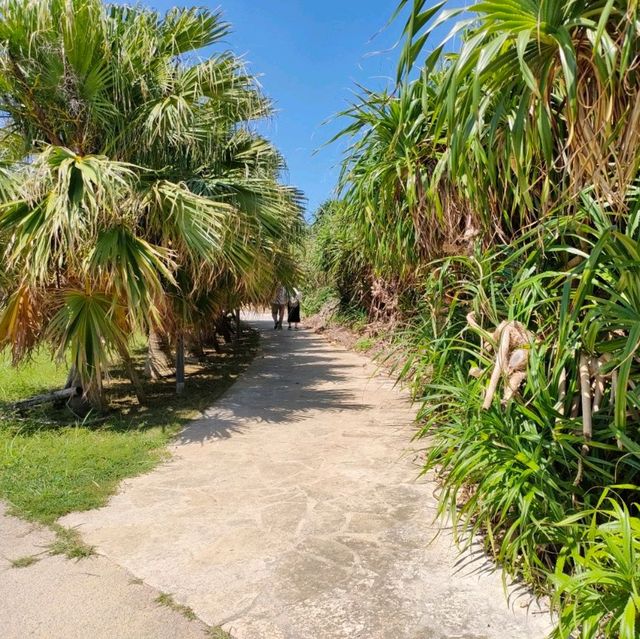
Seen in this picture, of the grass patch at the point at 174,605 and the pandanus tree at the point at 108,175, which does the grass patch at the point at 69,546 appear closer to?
the grass patch at the point at 174,605

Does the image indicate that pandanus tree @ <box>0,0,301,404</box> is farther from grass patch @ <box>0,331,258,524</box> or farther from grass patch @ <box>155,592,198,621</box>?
grass patch @ <box>155,592,198,621</box>

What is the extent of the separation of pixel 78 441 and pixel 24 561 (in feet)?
8.04

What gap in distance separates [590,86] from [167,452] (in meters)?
4.62

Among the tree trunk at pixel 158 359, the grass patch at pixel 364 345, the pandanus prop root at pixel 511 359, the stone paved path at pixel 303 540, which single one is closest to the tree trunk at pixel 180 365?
the tree trunk at pixel 158 359

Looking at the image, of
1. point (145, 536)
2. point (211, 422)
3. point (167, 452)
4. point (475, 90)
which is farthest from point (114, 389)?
point (475, 90)

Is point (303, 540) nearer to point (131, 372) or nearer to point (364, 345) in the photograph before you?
point (131, 372)

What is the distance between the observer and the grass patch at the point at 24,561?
10.0 ft

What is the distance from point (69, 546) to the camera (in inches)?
129

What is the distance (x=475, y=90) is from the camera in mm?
1967

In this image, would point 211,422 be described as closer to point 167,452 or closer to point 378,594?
point 167,452

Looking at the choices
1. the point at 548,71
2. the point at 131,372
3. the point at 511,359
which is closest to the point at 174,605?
the point at 511,359

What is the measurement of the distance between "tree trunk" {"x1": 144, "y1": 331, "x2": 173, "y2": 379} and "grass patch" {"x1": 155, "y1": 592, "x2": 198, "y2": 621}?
625 centimetres

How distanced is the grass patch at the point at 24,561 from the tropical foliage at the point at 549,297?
2.46 metres

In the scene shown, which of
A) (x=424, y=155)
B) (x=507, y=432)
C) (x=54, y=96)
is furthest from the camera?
(x=54, y=96)
